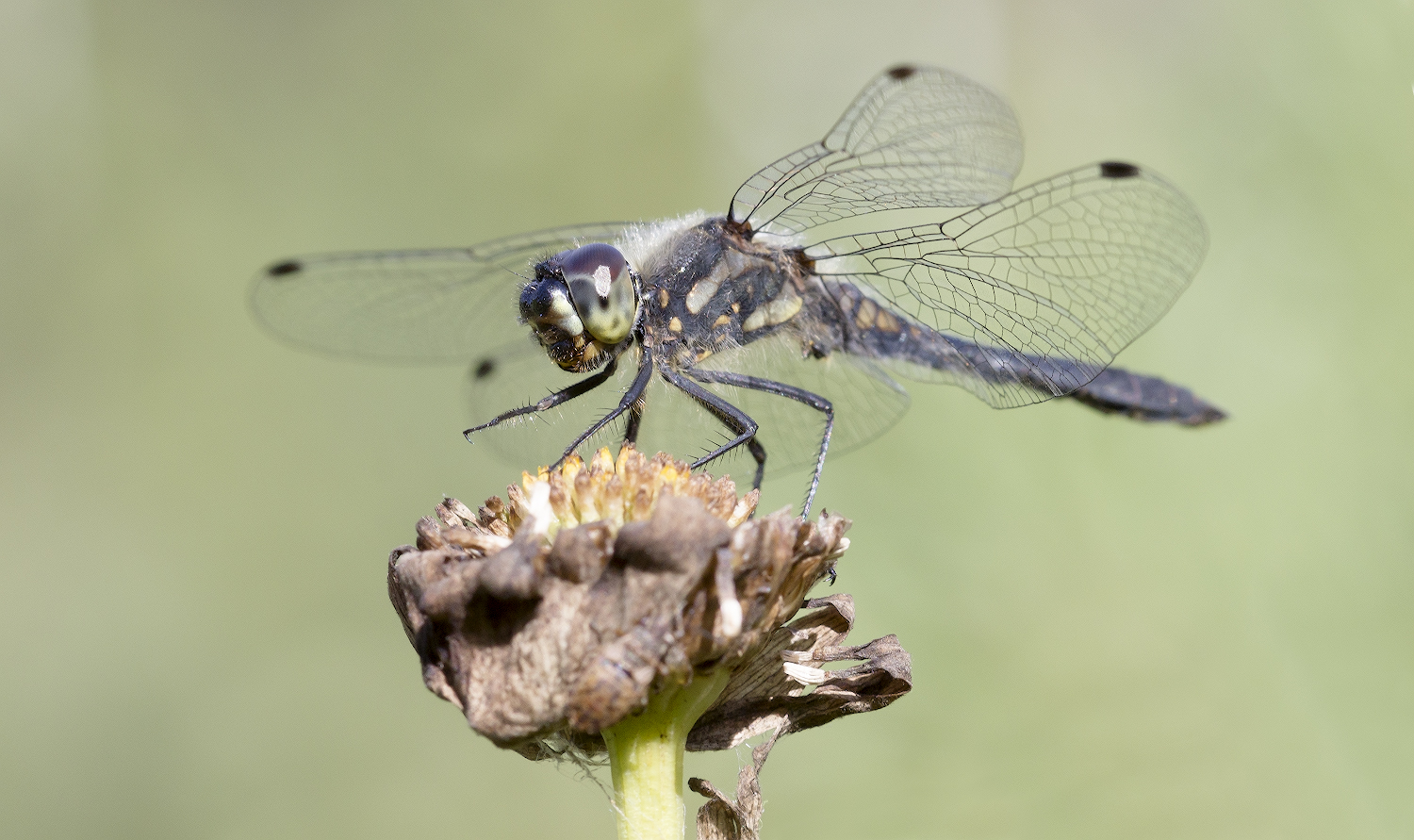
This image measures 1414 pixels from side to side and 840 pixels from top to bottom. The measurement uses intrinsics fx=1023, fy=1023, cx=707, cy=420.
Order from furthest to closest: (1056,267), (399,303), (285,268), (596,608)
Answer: (399,303), (285,268), (1056,267), (596,608)

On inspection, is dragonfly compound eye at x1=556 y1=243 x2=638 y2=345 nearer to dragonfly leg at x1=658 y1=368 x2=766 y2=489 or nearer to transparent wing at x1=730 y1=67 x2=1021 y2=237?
dragonfly leg at x1=658 y1=368 x2=766 y2=489

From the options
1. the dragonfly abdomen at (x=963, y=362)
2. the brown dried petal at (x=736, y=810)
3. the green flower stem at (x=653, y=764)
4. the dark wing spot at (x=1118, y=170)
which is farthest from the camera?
Result: the dragonfly abdomen at (x=963, y=362)

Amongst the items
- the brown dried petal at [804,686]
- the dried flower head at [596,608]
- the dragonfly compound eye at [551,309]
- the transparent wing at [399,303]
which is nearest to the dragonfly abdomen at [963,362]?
the dragonfly compound eye at [551,309]

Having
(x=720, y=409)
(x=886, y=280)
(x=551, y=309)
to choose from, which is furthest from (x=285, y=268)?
(x=886, y=280)

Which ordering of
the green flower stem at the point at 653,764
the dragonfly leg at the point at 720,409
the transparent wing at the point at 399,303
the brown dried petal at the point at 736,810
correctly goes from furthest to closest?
the transparent wing at the point at 399,303
the dragonfly leg at the point at 720,409
the brown dried petal at the point at 736,810
the green flower stem at the point at 653,764

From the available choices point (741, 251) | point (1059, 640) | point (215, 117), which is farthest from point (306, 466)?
point (1059, 640)

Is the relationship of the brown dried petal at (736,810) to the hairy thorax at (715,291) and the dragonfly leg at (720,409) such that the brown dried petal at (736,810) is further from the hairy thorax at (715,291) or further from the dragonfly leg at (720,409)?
the hairy thorax at (715,291)

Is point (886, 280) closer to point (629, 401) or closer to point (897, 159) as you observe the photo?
point (897, 159)
